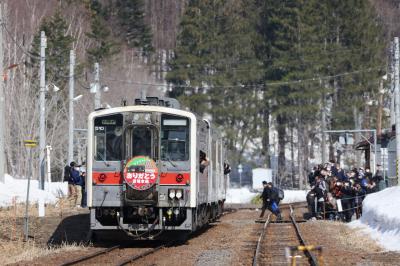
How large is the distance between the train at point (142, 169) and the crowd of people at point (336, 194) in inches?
349

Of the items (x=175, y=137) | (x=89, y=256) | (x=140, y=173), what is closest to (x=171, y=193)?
(x=140, y=173)

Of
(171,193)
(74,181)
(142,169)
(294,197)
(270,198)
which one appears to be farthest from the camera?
(294,197)

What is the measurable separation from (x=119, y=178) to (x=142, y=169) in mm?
535

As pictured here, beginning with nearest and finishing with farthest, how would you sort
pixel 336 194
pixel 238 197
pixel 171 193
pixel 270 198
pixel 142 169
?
pixel 142 169
pixel 171 193
pixel 336 194
pixel 270 198
pixel 238 197

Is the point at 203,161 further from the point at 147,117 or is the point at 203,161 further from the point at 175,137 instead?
the point at 147,117

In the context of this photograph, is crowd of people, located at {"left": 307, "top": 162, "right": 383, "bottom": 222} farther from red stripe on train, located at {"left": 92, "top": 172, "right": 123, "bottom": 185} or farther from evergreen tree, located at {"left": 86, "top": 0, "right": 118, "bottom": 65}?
evergreen tree, located at {"left": 86, "top": 0, "right": 118, "bottom": 65}

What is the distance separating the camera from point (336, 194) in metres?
30.4

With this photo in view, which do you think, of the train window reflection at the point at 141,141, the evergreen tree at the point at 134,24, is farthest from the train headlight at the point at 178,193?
the evergreen tree at the point at 134,24

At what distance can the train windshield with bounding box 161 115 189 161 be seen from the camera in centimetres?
2161

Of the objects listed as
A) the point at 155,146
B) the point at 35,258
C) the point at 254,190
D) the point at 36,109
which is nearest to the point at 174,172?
the point at 155,146

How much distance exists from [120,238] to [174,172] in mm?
3369

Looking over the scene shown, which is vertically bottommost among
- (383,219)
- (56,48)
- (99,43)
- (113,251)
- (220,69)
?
(113,251)

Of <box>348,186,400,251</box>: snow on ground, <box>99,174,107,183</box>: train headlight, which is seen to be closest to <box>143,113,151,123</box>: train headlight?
<box>99,174,107,183</box>: train headlight

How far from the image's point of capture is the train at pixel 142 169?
2123 centimetres
